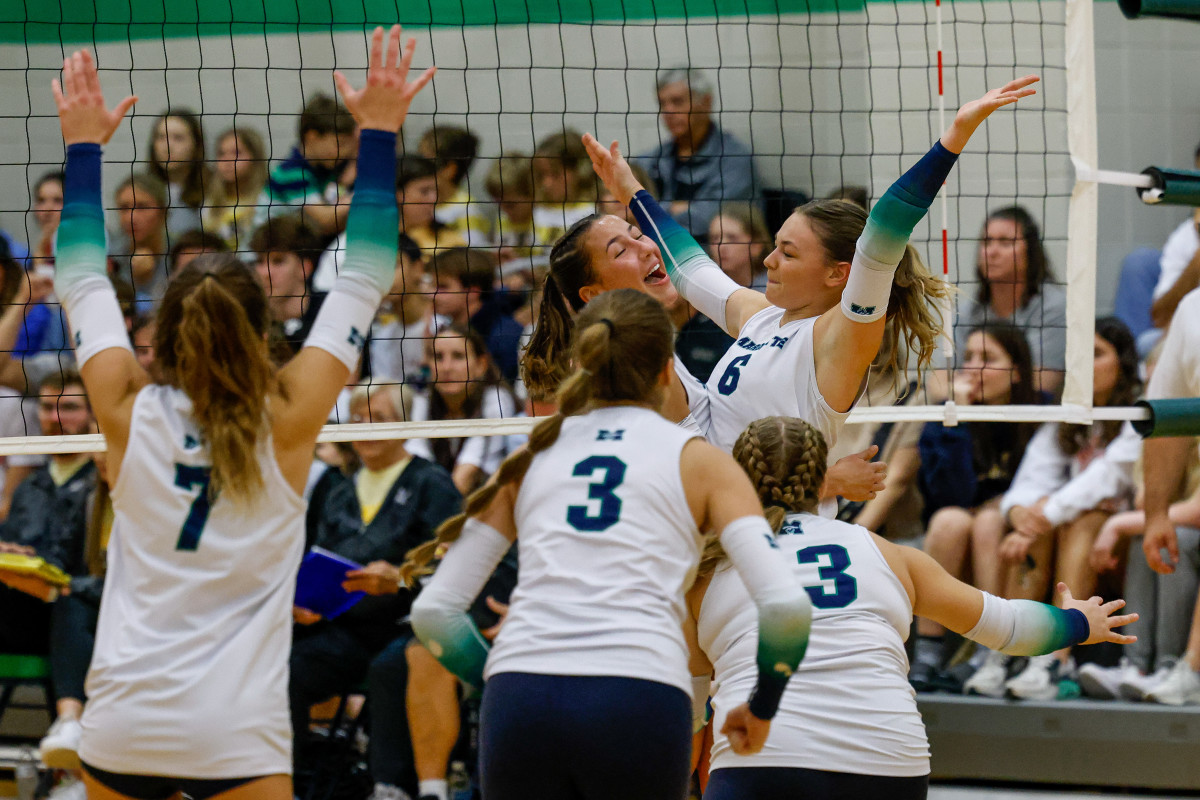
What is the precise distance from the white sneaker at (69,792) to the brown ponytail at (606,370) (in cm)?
317

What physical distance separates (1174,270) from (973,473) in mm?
1531

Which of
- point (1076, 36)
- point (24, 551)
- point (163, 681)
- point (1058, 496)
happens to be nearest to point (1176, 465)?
point (1058, 496)

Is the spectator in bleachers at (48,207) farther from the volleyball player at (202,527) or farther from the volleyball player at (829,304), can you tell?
the volleyball player at (202,527)

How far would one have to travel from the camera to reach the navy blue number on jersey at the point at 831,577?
281 centimetres

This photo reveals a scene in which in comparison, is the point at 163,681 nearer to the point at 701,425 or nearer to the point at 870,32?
the point at 701,425

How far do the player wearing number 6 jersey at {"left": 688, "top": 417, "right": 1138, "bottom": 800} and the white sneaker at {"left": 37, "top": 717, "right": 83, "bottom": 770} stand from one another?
2.76m

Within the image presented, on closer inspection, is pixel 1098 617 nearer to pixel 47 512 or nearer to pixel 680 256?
pixel 680 256

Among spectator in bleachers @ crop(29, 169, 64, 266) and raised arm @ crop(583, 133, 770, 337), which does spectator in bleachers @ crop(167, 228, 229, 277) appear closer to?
spectator in bleachers @ crop(29, 169, 64, 266)

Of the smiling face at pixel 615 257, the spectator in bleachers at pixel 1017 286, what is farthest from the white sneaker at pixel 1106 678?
the smiling face at pixel 615 257

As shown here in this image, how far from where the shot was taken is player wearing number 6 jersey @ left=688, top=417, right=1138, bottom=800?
107 inches

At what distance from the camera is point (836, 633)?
279 centimetres

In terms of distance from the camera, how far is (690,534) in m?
2.43

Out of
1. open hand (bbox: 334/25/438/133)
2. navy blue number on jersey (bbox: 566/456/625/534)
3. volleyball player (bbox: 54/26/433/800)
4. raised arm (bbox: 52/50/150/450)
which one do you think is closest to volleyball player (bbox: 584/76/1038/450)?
navy blue number on jersey (bbox: 566/456/625/534)

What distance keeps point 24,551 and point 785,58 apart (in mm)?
4511
